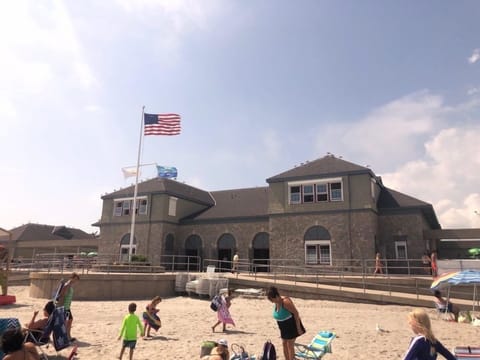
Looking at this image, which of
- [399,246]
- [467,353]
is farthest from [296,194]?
[467,353]

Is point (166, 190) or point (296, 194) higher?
point (166, 190)

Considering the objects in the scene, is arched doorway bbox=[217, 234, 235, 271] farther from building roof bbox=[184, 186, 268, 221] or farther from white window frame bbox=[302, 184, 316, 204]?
white window frame bbox=[302, 184, 316, 204]

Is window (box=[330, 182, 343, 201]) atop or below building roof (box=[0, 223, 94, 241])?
atop

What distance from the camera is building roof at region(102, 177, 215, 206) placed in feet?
109

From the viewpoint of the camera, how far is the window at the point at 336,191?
2623 centimetres

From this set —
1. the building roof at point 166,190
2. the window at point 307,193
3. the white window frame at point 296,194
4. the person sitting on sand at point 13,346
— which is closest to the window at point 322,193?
the window at point 307,193

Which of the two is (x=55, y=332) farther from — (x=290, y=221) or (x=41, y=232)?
(x=41, y=232)

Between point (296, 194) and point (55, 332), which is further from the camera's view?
point (296, 194)

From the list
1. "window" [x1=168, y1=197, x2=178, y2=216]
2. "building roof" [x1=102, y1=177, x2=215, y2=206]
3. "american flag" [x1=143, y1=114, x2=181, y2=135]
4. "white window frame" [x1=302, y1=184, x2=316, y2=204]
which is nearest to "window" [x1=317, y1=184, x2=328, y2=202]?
"white window frame" [x1=302, y1=184, x2=316, y2=204]

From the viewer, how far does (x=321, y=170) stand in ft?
89.4

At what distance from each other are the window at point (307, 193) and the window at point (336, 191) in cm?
147

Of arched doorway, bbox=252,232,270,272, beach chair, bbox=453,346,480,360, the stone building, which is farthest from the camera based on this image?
arched doorway, bbox=252,232,270,272

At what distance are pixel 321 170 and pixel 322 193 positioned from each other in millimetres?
1709

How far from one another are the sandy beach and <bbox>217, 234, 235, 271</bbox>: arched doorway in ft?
39.6
